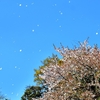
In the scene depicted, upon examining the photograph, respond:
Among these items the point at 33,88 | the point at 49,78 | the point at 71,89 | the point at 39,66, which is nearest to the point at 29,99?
the point at 33,88

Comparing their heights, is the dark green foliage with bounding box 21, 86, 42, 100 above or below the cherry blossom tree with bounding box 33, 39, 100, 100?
above

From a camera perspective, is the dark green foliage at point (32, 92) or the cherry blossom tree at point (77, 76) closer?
the cherry blossom tree at point (77, 76)

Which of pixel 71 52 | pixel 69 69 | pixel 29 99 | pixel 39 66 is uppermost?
pixel 39 66

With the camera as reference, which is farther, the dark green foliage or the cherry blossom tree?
the dark green foliage

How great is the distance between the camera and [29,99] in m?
28.1

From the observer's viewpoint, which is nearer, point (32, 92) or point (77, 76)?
point (77, 76)

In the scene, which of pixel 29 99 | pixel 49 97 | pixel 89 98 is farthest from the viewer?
pixel 29 99

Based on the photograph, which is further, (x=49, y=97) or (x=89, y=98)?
(x=49, y=97)

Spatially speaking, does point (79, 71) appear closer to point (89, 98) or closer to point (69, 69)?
point (69, 69)

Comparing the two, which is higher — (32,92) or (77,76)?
(32,92)

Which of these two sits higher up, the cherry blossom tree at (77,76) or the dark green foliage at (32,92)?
the dark green foliage at (32,92)

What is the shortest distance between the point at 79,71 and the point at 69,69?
2.01ft

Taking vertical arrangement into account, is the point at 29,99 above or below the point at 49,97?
above

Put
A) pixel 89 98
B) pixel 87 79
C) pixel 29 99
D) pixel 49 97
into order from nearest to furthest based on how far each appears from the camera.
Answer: pixel 89 98 < pixel 87 79 < pixel 49 97 < pixel 29 99
